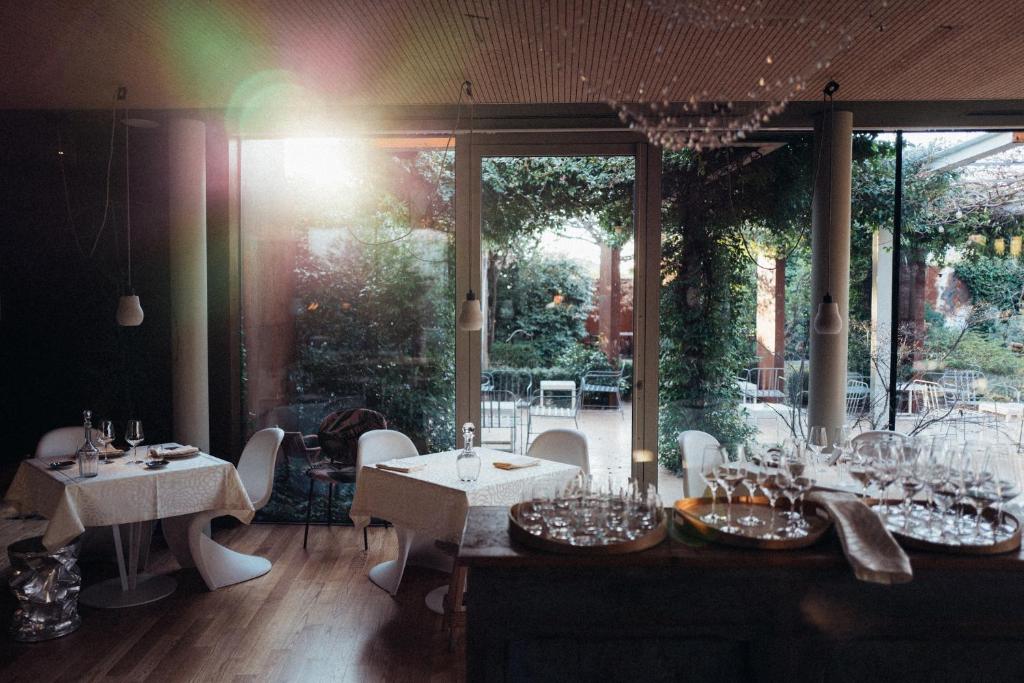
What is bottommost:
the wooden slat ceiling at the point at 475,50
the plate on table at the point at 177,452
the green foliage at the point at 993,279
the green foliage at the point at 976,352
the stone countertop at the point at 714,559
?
the plate on table at the point at 177,452

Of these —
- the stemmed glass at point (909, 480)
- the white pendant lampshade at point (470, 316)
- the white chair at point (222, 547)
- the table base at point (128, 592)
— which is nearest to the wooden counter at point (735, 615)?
the stemmed glass at point (909, 480)

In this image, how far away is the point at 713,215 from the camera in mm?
5355

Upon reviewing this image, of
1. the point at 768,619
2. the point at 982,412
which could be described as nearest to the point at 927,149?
the point at 982,412

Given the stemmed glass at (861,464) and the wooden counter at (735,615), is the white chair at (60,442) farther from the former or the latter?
the stemmed glass at (861,464)

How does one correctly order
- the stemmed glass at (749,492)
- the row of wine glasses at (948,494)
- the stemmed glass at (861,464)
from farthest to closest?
the stemmed glass at (861,464)
the stemmed glass at (749,492)
the row of wine glasses at (948,494)

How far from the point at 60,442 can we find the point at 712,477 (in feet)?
13.9

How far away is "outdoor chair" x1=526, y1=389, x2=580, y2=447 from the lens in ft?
17.9

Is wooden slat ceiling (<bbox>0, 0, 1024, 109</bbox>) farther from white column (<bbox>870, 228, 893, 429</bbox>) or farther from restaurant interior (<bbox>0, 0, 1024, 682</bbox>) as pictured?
white column (<bbox>870, 228, 893, 429</bbox>)

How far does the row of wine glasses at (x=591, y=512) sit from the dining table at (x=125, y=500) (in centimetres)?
242

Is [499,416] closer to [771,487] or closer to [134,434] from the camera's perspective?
[134,434]

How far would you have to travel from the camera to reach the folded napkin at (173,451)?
4.41m

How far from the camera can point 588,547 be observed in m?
2.11

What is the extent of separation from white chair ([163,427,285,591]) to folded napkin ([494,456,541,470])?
5.02 ft

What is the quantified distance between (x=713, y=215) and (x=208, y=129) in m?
3.71
